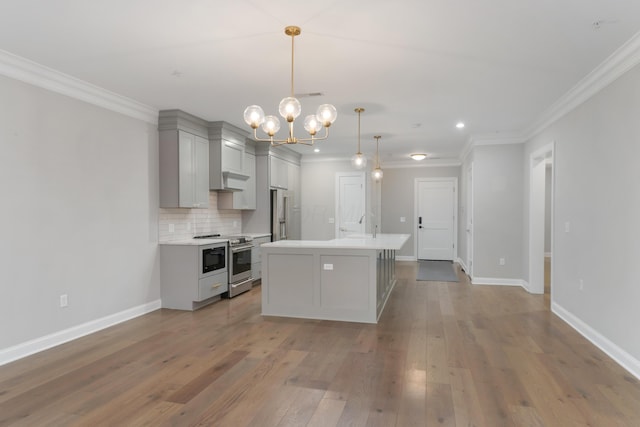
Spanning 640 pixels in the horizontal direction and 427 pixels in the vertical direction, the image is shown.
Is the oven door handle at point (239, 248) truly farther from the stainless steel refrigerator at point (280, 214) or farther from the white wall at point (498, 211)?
the white wall at point (498, 211)

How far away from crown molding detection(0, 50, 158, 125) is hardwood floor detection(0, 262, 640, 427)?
2.47 metres

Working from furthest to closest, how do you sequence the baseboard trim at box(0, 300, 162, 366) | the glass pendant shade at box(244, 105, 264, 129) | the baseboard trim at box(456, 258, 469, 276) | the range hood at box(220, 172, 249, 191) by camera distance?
1. the baseboard trim at box(456, 258, 469, 276)
2. the range hood at box(220, 172, 249, 191)
3. the baseboard trim at box(0, 300, 162, 366)
4. the glass pendant shade at box(244, 105, 264, 129)

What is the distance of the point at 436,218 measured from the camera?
9.73m

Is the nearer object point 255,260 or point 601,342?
point 601,342

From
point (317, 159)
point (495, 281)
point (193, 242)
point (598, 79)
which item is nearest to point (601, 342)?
point (598, 79)

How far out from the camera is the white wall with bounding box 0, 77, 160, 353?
339 centimetres

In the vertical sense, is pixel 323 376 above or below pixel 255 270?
below

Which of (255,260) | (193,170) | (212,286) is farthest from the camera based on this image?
(255,260)

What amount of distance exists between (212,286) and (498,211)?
190 inches

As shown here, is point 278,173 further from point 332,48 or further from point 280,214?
point 332,48

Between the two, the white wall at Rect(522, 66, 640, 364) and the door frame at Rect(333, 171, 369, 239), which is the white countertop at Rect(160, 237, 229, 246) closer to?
the door frame at Rect(333, 171, 369, 239)

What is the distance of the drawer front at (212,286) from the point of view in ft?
16.6

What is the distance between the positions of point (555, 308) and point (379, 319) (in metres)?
2.28

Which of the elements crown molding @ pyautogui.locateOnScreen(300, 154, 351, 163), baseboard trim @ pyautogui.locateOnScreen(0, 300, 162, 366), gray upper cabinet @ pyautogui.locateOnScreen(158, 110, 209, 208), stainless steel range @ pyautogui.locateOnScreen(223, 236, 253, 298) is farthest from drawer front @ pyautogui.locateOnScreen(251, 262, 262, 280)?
crown molding @ pyautogui.locateOnScreen(300, 154, 351, 163)
